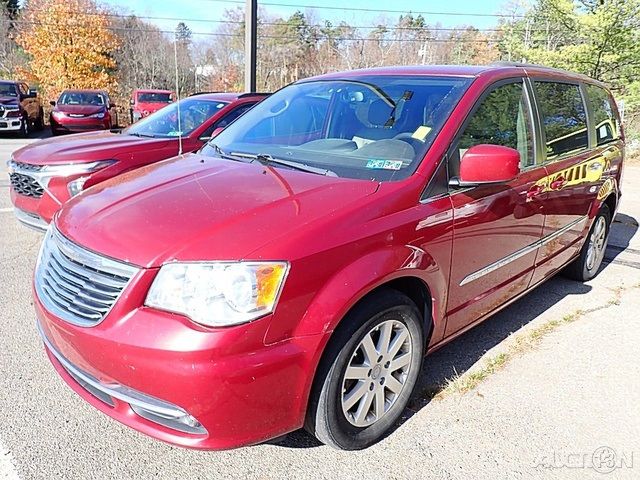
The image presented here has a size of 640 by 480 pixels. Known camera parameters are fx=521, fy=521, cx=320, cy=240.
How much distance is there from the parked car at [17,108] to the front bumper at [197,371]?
16383 millimetres

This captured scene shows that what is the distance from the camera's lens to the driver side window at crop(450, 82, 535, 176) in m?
2.85

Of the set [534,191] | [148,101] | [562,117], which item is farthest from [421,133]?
[148,101]

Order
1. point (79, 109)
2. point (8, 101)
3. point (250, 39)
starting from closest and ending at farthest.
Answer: point (250, 39)
point (8, 101)
point (79, 109)

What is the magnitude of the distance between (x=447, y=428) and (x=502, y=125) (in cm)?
180

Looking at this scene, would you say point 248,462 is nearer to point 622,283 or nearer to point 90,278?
point 90,278

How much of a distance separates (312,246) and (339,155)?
3.25 ft

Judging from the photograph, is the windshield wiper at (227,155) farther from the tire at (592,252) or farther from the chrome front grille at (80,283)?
the tire at (592,252)

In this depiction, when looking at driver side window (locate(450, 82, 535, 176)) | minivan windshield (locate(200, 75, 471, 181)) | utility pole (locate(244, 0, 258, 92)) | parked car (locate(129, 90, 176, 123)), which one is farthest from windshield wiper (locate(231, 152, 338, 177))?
parked car (locate(129, 90, 176, 123))

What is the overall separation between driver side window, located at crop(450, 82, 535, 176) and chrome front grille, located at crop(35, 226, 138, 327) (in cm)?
171

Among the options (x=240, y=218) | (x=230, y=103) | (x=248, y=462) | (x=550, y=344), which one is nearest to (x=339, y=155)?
(x=240, y=218)

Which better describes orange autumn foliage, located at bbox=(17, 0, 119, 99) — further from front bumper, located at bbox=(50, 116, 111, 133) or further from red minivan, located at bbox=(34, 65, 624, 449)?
red minivan, located at bbox=(34, 65, 624, 449)

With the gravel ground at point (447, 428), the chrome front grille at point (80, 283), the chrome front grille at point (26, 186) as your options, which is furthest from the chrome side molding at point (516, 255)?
the chrome front grille at point (26, 186)

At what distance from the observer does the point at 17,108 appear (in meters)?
15.8

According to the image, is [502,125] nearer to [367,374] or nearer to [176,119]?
[367,374]
